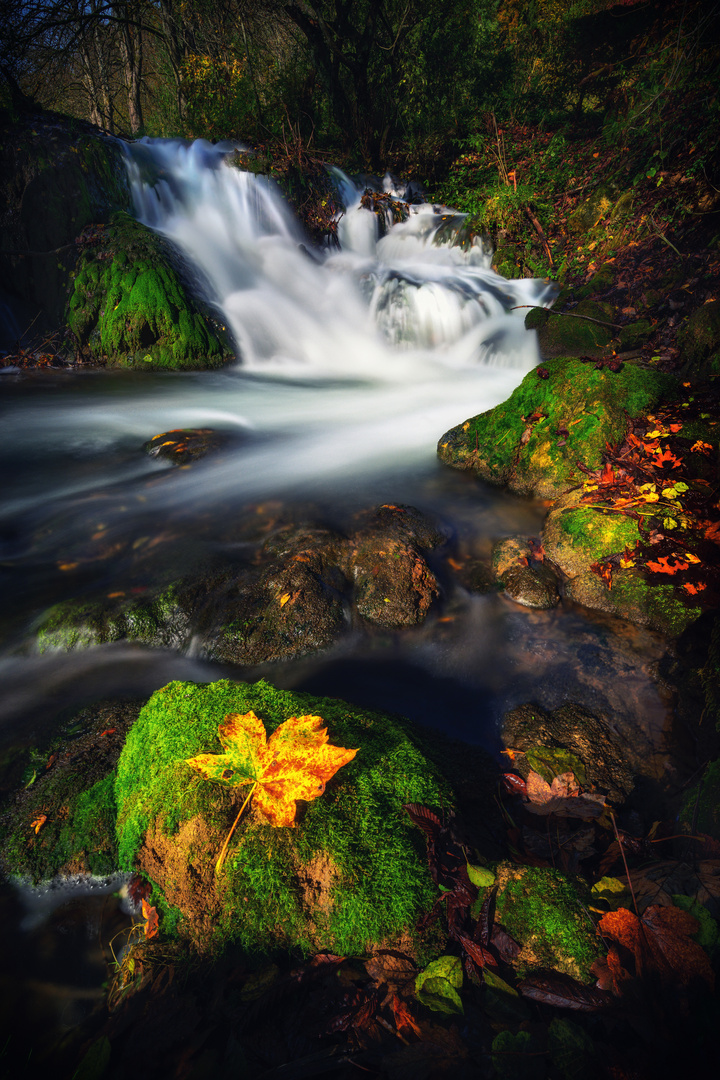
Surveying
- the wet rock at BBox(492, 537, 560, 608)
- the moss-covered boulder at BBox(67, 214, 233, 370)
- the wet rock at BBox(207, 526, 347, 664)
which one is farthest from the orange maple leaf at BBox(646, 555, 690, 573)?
the moss-covered boulder at BBox(67, 214, 233, 370)

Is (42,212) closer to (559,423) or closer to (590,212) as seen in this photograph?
(559,423)

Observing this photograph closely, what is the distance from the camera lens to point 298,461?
5.78 meters

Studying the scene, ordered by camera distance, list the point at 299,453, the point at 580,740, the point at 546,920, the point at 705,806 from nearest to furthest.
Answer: the point at 546,920, the point at 705,806, the point at 580,740, the point at 299,453

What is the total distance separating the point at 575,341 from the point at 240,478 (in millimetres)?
6041

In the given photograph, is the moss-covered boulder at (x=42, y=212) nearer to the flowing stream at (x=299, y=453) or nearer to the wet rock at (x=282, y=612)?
the flowing stream at (x=299, y=453)

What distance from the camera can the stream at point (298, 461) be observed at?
287 cm

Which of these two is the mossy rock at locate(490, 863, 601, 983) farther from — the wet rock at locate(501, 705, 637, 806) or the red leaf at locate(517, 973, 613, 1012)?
the wet rock at locate(501, 705, 637, 806)

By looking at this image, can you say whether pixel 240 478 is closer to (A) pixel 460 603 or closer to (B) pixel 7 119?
(A) pixel 460 603

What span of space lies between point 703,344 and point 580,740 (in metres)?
4.97

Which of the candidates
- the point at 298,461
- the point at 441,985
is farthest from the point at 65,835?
the point at 298,461

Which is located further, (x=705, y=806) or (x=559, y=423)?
(x=559, y=423)

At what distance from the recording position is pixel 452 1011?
1.27 meters

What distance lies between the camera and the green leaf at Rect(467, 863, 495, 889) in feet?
4.91

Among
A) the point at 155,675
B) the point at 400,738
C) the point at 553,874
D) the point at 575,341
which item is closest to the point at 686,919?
the point at 553,874
